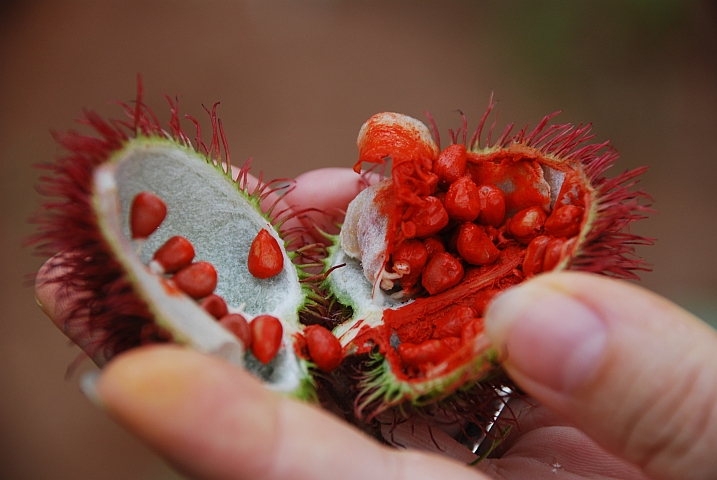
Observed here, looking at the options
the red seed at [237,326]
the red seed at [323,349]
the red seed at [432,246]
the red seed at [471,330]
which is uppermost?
the red seed at [237,326]

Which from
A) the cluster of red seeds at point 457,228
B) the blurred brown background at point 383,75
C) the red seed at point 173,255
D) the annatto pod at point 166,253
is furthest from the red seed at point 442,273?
the blurred brown background at point 383,75

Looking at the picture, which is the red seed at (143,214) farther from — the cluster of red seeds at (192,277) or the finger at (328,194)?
the finger at (328,194)

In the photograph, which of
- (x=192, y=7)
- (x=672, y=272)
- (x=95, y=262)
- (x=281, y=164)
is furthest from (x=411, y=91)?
(x=95, y=262)

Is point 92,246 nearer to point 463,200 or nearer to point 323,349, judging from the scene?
point 323,349

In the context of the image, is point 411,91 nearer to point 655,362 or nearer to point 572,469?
point 572,469

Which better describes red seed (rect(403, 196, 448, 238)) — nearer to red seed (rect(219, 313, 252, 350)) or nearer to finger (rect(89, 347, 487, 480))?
red seed (rect(219, 313, 252, 350))

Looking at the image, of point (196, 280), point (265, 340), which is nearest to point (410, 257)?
point (265, 340)
